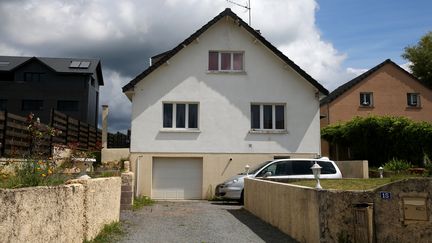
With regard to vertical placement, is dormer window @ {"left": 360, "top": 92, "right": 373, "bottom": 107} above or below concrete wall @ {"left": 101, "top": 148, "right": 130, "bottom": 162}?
above

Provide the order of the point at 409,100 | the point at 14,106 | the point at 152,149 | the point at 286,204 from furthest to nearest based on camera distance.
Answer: the point at 14,106 < the point at 409,100 < the point at 152,149 < the point at 286,204

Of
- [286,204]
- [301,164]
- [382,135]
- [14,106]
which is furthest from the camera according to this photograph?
[14,106]

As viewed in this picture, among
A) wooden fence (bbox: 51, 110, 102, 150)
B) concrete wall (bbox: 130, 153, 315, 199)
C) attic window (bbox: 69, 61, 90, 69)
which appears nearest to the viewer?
wooden fence (bbox: 51, 110, 102, 150)

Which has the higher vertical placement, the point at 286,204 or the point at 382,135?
the point at 382,135

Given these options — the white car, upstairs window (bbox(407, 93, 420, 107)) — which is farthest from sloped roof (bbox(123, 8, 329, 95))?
upstairs window (bbox(407, 93, 420, 107))

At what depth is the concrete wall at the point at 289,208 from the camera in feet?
27.0

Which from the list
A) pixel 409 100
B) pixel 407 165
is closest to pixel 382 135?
pixel 407 165

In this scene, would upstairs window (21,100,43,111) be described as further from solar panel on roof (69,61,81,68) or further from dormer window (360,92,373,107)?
dormer window (360,92,373,107)

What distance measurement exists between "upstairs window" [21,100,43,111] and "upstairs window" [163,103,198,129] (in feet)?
99.2

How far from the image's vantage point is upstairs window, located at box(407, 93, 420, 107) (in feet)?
119

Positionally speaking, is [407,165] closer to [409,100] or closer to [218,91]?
[218,91]

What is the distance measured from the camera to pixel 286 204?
10.0 m

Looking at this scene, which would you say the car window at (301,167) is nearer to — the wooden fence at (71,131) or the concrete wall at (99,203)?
the wooden fence at (71,131)

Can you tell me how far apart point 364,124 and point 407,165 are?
544 centimetres
